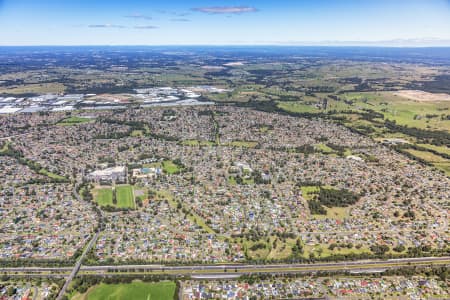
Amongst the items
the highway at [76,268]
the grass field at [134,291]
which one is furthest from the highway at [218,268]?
the grass field at [134,291]

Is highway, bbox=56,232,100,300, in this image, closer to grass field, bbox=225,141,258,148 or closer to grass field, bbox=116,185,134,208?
grass field, bbox=116,185,134,208

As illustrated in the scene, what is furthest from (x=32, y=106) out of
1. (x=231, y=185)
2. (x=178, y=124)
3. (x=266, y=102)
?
(x=231, y=185)

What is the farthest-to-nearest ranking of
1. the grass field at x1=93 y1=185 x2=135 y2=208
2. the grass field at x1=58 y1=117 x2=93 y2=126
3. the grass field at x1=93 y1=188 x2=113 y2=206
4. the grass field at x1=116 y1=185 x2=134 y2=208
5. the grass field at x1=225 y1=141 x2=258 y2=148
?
the grass field at x1=58 y1=117 x2=93 y2=126 → the grass field at x1=225 y1=141 x2=258 y2=148 → the grass field at x1=93 y1=188 x2=113 y2=206 → the grass field at x1=93 y1=185 x2=135 y2=208 → the grass field at x1=116 y1=185 x2=134 y2=208

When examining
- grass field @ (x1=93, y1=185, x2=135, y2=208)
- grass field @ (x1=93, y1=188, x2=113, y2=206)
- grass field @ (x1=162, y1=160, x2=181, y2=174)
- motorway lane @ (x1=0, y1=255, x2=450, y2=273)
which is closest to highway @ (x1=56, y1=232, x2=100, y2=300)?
motorway lane @ (x1=0, y1=255, x2=450, y2=273)

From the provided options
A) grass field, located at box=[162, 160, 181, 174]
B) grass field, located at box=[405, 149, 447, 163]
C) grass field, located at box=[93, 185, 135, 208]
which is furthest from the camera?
grass field, located at box=[405, 149, 447, 163]

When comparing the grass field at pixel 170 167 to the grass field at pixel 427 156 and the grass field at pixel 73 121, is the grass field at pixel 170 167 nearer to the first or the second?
the grass field at pixel 73 121

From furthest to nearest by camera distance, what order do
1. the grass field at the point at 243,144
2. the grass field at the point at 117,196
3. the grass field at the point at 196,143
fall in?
the grass field at the point at 196,143 < the grass field at the point at 243,144 < the grass field at the point at 117,196
